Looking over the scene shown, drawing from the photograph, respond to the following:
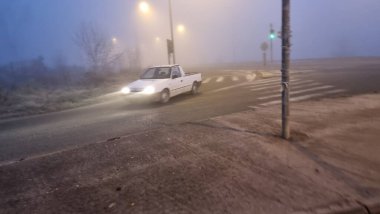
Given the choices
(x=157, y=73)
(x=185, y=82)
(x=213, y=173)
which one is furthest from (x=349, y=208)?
(x=185, y=82)

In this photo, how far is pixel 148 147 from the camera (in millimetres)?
6855

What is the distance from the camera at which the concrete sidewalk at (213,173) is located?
4.43m

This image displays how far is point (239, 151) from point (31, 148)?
205 inches

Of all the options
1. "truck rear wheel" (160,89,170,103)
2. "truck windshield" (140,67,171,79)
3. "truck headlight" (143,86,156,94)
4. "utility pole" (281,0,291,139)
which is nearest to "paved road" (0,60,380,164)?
"truck rear wheel" (160,89,170,103)

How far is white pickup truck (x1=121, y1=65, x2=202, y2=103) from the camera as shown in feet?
43.6

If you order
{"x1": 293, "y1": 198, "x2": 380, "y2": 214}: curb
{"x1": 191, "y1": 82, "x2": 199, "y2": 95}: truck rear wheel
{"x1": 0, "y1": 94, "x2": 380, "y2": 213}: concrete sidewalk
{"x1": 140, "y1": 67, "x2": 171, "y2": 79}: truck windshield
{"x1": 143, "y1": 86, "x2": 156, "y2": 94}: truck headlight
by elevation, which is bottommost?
{"x1": 293, "y1": 198, "x2": 380, "y2": 214}: curb

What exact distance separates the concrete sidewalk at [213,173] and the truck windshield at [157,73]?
655 centimetres

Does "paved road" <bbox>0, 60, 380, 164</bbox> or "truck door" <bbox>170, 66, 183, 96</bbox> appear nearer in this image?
"paved road" <bbox>0, 60, 380, 164</bbox>

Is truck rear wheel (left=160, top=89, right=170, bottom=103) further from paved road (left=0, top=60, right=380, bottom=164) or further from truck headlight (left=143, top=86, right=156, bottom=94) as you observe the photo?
truck headlight (left=143, top=86, right=156, bottom=94)

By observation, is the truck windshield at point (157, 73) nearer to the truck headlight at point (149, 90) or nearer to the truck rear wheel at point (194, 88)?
the truck headlight at point (149, 90)

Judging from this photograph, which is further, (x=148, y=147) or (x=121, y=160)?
(x=148, y=147)

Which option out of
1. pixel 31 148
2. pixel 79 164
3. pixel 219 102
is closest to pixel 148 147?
pixel 79 164

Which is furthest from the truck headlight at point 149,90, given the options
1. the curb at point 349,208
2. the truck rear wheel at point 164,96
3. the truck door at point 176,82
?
the curb at point 349,208

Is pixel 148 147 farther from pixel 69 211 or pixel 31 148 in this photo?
pixel 31 148
